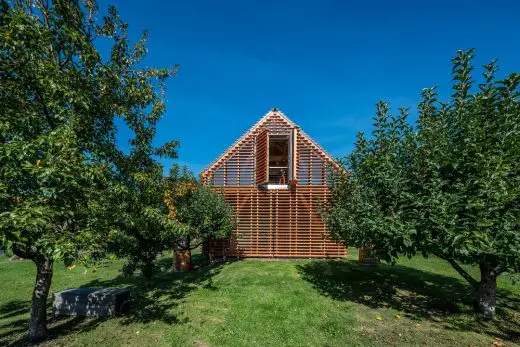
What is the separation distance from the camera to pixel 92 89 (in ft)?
22.9

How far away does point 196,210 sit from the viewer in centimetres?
1374

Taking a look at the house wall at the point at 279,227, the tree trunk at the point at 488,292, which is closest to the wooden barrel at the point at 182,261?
the house wall at the point at 279,227

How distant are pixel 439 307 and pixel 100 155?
11.1 m

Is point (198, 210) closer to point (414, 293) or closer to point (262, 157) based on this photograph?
point (262, 157)

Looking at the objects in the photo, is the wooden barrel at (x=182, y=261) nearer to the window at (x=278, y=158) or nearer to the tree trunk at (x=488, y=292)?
the window at (x=278, y=158)

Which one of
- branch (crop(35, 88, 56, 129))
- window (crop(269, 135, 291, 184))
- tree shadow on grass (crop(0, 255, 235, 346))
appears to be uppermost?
window (crop(269, 135, 291, 184))

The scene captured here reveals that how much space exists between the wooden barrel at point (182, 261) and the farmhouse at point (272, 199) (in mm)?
1528

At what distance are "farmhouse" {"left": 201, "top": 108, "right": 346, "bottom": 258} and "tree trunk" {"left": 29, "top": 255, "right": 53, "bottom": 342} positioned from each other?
32.3ft

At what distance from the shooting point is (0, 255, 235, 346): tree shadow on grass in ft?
24.6

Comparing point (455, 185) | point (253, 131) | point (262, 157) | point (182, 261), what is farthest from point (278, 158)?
point (455, 185)

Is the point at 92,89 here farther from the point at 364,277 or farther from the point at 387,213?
the point at 364,277

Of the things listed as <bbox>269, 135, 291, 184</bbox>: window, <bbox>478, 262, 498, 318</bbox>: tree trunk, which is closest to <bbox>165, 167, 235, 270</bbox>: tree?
<bbox>269, 135, 291, 184</bbox>: window

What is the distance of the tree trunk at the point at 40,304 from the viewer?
676cm

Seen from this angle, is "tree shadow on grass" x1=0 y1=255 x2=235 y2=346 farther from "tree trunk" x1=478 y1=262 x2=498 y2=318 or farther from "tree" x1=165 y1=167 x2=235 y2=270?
"tree trunk" x1=478 y1=262 x2=498 y2=318
